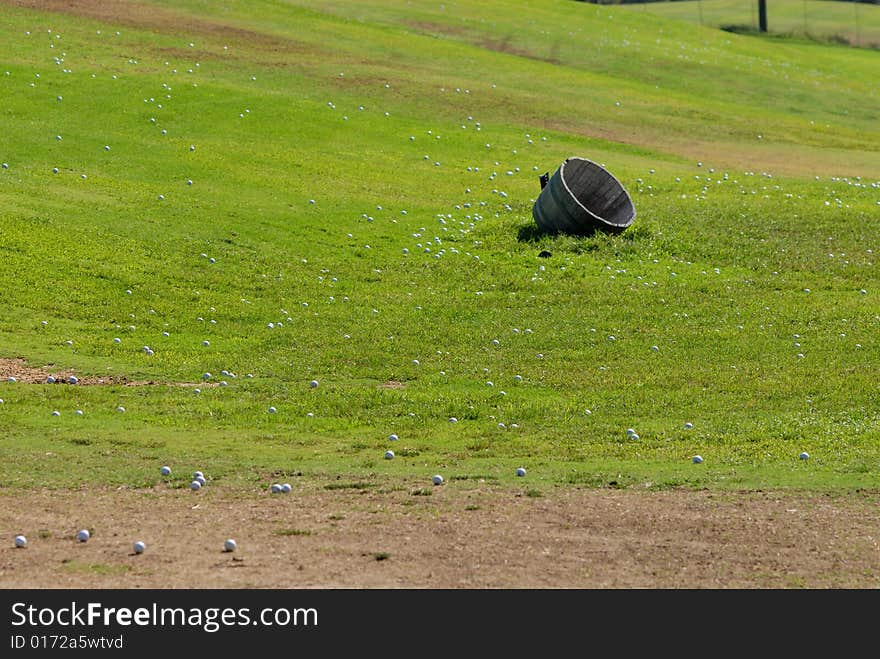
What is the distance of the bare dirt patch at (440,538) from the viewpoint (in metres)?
10.1

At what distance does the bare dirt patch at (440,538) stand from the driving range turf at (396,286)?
0.31 ft

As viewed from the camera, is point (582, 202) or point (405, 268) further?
point (582, 202)

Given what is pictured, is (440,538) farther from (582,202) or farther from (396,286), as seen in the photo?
(582,202)

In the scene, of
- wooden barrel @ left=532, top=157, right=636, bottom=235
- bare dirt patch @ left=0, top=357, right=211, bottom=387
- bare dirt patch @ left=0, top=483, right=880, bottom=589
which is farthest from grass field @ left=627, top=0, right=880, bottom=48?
bare dirt patch @ left=0, top=483, right=880, bottom=589

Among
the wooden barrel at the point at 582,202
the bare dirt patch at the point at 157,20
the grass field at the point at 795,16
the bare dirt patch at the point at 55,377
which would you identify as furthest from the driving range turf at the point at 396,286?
the grass field at the point at 795,16

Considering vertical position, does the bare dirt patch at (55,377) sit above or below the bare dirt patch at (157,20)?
below

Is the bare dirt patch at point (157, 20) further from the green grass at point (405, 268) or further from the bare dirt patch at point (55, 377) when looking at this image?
the bare dirt patch at point (55, 377)

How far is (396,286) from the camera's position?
23.7 m

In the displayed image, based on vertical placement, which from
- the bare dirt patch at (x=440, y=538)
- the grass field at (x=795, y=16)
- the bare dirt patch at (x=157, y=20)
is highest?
the bare dirt patch at (x=157, y=20)

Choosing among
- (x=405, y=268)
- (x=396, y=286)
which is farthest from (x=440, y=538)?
(x=405, y=268)

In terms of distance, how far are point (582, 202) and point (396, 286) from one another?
18.8ft

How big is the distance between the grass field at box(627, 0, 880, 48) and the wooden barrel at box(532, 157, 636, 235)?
182 ft

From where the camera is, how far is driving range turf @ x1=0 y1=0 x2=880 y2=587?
536 inches
